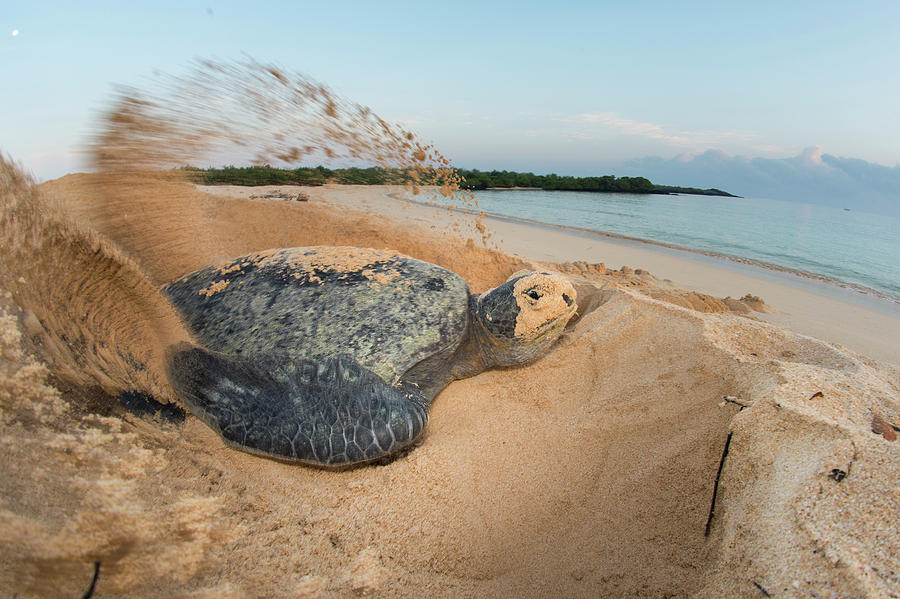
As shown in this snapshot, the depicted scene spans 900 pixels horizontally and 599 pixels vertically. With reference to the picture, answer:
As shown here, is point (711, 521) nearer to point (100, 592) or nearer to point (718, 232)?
point (100, 592)

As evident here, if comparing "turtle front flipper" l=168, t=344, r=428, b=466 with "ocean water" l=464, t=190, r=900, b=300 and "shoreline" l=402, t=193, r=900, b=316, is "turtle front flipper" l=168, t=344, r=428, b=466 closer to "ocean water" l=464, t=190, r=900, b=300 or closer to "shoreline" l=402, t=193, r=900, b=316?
"shoreline" l=402, t=193, r=900, b=316

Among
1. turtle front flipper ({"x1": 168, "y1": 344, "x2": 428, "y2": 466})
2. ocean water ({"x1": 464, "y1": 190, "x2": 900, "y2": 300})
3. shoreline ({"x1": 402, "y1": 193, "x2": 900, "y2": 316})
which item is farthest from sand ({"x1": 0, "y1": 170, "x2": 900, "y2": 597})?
ocean water ({"x1": 464, "y1": 190, "x2": 900, "y2": 300})

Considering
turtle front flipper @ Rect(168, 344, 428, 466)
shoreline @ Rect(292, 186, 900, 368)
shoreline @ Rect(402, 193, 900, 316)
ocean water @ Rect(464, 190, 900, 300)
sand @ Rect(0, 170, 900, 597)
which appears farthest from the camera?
ocean water @ Rect(464, 190, 900, 300)

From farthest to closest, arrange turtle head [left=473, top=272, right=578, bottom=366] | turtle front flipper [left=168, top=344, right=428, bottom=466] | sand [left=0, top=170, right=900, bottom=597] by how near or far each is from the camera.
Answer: turtle head [left=473, top=272, right=578, bottom=366], turtle front flipper [left=168, top=344, right=428, bottom=466], sand [left=0, top=170, right=900, bottom=597]

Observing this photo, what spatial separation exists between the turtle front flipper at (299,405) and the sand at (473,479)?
0.36ft

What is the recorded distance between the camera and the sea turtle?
6.57ft

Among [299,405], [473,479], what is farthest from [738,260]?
[299,405]

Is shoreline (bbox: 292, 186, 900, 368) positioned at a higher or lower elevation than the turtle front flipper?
higher

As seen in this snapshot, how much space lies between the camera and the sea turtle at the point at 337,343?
200 centimetres

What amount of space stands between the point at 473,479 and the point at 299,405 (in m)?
0.96

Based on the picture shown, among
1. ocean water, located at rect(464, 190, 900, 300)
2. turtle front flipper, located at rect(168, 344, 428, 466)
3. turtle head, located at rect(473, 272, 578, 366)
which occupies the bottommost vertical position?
turtle front flipper, located at rect(168, 344, 428, 466)

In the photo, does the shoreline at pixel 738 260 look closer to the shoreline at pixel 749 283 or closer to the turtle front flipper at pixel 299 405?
the shoreline at pixel 749 283

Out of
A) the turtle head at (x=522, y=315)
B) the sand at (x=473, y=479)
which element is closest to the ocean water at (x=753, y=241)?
the sand at (x=473, y=479)

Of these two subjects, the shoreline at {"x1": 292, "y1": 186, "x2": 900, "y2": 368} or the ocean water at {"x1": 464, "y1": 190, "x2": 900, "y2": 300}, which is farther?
the ocean water at {"x1": 464, "y1": 190, "x2": 900, "y2": 300}
